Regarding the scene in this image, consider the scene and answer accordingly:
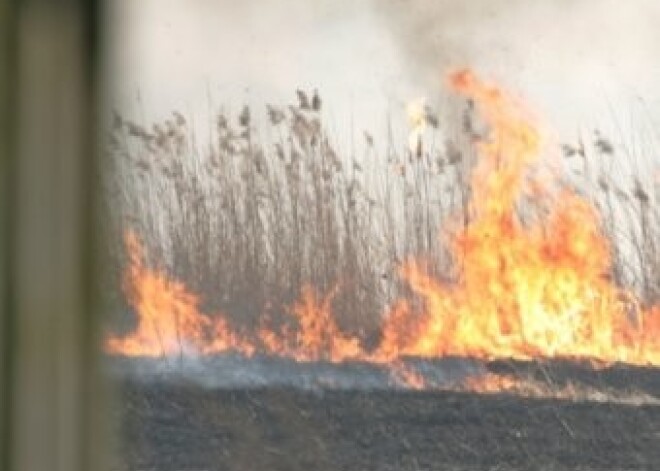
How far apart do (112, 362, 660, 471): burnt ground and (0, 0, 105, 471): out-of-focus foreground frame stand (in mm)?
63

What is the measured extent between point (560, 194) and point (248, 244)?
0.33 m

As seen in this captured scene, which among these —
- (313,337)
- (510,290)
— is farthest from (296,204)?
(510,290)

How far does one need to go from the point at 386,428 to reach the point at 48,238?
0.42 metres

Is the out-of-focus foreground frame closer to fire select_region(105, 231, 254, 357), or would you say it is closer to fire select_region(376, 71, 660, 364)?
fire select_region(105, 231, 254, 357)

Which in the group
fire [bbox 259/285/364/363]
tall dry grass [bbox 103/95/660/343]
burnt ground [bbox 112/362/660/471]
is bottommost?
burnt ground [bbox 112/362/660/471]

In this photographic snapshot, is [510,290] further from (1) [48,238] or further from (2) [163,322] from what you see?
(1) [48,238]

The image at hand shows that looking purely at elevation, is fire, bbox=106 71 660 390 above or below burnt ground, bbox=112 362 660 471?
above

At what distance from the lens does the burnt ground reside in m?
1.46

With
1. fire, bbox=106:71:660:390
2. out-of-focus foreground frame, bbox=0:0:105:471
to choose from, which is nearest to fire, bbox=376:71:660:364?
fire, bbox=106:71:660:390

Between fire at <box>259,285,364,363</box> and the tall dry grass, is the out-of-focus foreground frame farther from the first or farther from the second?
fire at <box>259,285,364,363</box>

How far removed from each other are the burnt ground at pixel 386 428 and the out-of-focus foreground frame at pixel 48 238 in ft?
0.21

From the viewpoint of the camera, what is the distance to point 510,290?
1.47 meters

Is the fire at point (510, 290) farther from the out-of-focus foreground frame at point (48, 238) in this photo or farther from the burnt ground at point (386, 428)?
the out-of-focus foreground frame at point (48, 238)

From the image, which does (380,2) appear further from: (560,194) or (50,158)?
(50,158)
